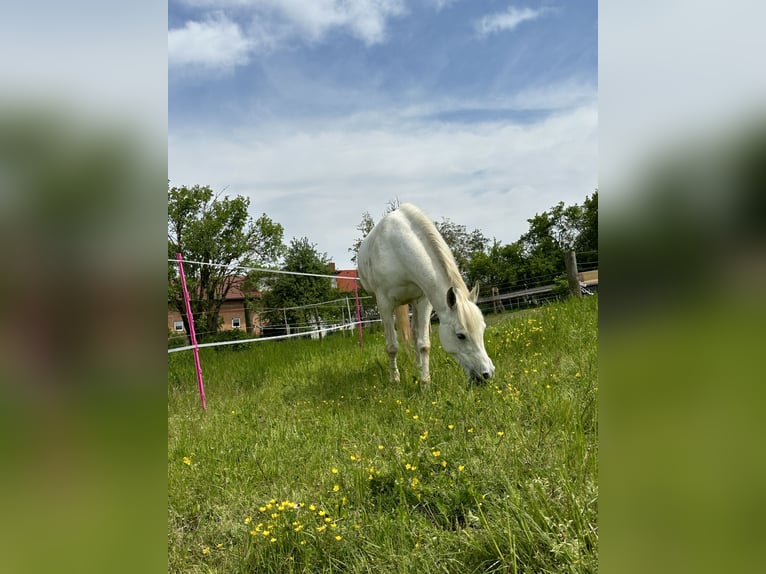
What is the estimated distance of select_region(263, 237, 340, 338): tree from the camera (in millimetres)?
23484

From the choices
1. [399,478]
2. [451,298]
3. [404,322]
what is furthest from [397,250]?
[399,478]

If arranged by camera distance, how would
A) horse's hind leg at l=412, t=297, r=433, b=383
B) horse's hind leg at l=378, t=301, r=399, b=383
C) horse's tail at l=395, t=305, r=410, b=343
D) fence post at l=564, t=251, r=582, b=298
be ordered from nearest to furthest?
horse's hind leg at l=412, t=297, r=433, b=383, horse's hind leg at l=378, t=301, r=399, b=383, horse's tail at l=395, t=305, r=410, b=343, fence post at l=564, t=251, r=582, b=298

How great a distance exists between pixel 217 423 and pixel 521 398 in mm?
2519

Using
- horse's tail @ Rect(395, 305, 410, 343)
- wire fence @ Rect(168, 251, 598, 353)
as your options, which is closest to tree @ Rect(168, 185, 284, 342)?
wire fence @ Rect(168, 251, 598, 353)

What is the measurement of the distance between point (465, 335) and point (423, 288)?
79 cm

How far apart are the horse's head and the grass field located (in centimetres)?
19

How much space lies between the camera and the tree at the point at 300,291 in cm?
2348

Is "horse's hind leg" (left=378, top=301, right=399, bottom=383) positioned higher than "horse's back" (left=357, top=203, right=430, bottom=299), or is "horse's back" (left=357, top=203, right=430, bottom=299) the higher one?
"horse's back" (left=357, top=203, right=430, bottom=299)

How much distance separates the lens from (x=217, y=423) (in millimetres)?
3650

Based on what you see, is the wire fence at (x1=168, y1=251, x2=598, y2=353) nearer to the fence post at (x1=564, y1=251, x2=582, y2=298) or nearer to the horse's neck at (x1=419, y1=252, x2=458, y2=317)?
the fence post at (x1=564, y1=251, x2=582, y2=298)

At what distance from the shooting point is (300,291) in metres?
24.7
